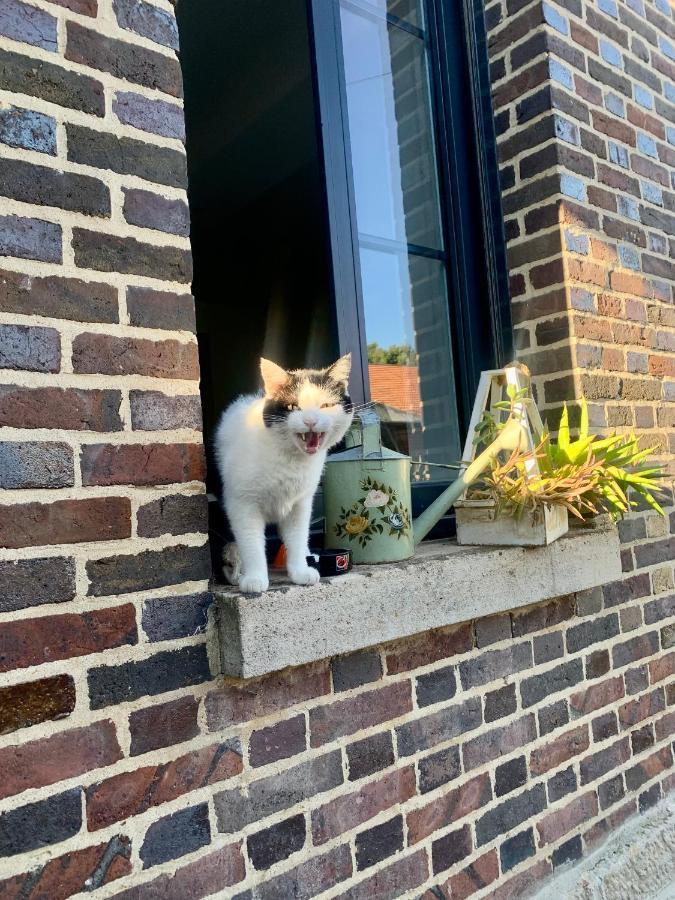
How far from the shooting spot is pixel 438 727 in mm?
1553

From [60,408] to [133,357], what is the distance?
0.15 metres

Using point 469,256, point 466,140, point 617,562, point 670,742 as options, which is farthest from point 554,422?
point 670,742

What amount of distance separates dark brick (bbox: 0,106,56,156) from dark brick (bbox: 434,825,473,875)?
161 cm

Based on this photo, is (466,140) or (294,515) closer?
(294,515)

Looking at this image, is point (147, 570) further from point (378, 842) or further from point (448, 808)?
point (448, 808)

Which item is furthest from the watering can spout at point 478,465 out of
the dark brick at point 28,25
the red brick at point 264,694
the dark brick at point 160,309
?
the dark brick at point 28,25

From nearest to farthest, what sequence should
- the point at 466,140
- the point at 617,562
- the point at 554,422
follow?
the point at 617,562 → the point at 554,422 → the point at 466,140

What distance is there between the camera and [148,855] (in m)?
1.09

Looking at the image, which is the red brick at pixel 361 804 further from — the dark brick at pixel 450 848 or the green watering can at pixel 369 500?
the green watering can at pixel 369 500

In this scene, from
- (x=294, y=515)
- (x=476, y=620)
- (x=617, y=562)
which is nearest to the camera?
(x=294, y=515)

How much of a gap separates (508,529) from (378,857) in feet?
2.63

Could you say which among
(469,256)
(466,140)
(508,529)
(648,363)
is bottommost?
(508,529)

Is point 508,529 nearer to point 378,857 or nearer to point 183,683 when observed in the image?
point 378,857

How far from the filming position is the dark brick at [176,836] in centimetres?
110
